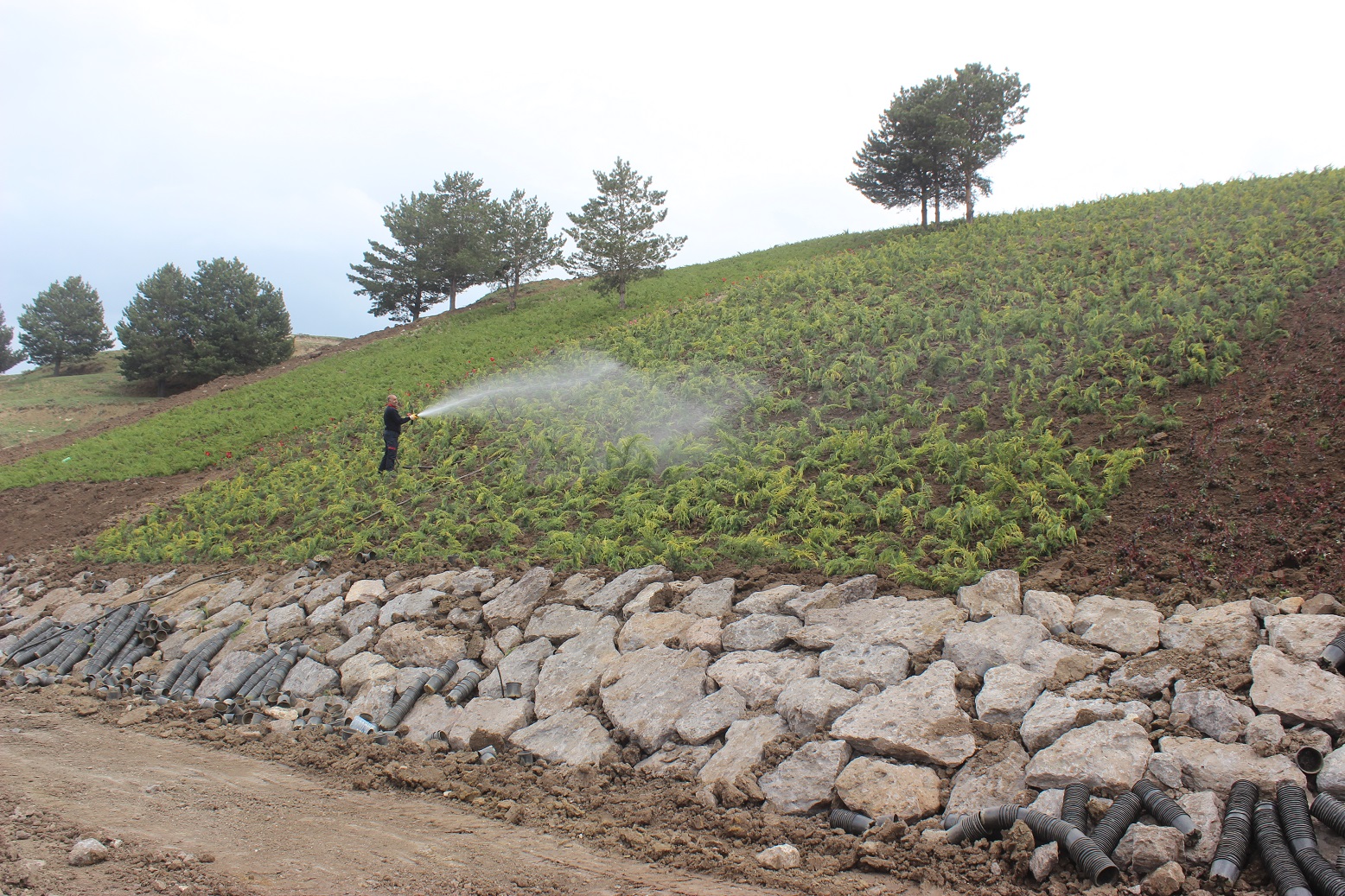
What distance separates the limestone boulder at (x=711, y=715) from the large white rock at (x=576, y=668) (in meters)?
1.40

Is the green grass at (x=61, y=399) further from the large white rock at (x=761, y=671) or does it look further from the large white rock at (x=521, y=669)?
the large white rock at (x=761, y=671)

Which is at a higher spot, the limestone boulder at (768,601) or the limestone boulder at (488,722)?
the limestone boulder at (768,601)

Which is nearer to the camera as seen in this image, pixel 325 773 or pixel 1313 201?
pixel 325 773

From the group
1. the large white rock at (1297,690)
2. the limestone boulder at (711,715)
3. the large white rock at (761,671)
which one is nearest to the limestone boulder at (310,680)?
the limestone boulder at (711,715)

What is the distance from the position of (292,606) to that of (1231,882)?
11.4 metres

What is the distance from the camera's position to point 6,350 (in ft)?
202

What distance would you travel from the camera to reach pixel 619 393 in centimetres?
1658

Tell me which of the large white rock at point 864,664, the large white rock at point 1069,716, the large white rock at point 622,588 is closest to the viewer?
the large white rock at point 1069,716

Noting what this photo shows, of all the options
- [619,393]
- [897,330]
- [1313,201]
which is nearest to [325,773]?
[619,393]

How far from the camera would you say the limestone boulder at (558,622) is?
871cm

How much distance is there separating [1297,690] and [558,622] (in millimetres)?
7057

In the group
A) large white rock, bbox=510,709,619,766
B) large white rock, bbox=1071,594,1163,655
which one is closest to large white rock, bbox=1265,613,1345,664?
large white rock, bbox=1071,594,1163,655

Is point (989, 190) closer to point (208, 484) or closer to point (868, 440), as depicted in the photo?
point (868, 440)

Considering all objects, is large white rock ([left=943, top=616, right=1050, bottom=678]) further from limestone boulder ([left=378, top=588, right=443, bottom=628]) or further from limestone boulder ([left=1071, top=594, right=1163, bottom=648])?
limestone boulder ([left=378, top=588, right=443, bottom=628])
